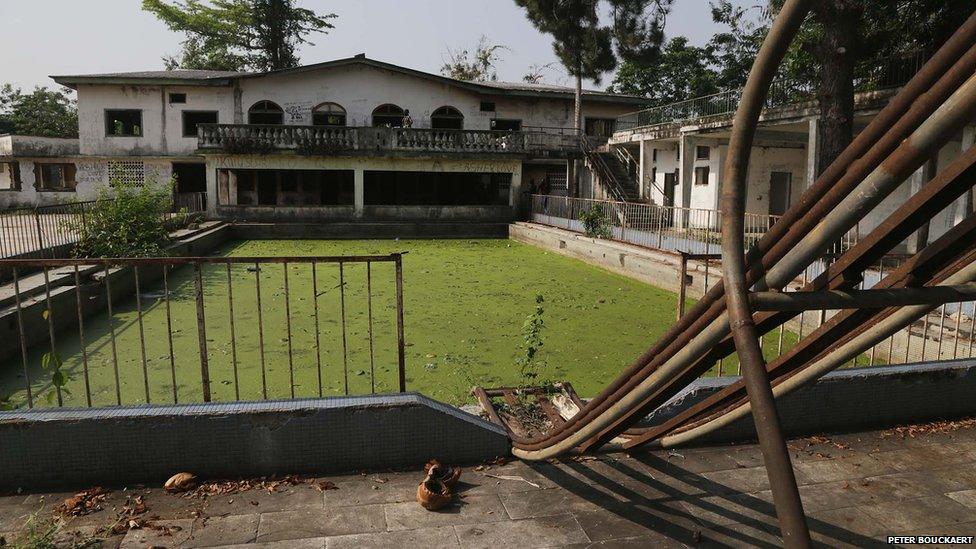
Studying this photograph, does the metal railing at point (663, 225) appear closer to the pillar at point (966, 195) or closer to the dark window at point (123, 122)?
the pillar at point (966, 195)

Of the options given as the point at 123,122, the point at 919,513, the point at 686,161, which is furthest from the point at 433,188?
the point at 919,513

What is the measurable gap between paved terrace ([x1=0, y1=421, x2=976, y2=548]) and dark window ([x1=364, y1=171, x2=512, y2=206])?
21138 millimetres

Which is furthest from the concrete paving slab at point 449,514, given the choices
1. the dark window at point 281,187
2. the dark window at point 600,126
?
the dark window at point 600,126

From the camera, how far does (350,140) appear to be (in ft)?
70.8

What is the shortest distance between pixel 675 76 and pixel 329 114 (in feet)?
73.1

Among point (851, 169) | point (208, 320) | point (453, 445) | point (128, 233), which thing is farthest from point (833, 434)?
point (128, 233)

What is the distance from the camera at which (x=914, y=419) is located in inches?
170

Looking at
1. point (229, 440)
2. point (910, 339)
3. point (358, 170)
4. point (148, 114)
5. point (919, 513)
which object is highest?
point (148, 114)

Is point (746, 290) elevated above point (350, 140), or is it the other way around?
point (350, 140)

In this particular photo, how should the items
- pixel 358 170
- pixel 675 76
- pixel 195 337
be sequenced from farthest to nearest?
pixel 675 76 < pixel 358 170 < pixel 195 337

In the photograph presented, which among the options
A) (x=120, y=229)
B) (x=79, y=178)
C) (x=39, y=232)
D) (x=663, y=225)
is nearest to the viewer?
(x=39, y=232)

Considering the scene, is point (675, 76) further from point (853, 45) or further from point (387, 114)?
point (853, 45)

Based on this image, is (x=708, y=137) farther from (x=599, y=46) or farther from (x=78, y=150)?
(x=78, y=150)

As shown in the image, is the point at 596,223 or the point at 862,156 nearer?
the point at 862,156
